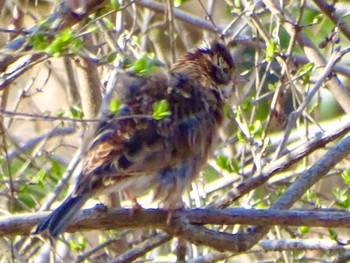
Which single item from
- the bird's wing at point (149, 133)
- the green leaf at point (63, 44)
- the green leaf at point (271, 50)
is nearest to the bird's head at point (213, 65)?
the bird's wing at point (149, 133)

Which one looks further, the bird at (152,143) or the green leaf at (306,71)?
the green leaf at (306,71)

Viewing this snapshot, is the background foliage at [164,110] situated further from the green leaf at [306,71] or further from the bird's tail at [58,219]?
the bird's tail at [58,219]

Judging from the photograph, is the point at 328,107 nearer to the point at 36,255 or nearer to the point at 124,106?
the point at 36,255

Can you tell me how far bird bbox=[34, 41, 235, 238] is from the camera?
459 cm

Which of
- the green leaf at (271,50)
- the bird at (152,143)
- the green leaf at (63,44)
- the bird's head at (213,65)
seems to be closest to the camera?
the green leaf at (63,44)

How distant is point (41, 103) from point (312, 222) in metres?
6.00

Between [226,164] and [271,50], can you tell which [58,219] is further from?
[271,50]

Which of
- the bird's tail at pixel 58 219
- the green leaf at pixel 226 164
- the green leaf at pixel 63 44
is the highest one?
the green leaf at pixel 63 44

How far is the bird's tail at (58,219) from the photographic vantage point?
416 centimetres

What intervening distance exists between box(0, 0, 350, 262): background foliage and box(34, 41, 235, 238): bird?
0.58ft

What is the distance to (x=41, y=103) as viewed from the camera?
10.1m

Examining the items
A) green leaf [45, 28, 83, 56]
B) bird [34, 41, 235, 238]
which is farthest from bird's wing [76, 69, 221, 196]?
green leaf [45, 28, 83, 56]

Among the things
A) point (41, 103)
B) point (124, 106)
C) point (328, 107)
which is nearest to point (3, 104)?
point (124, 106)

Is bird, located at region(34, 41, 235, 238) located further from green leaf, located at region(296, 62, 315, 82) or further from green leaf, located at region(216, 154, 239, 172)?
green leaf, located at region(296, 62, 315, 82)
